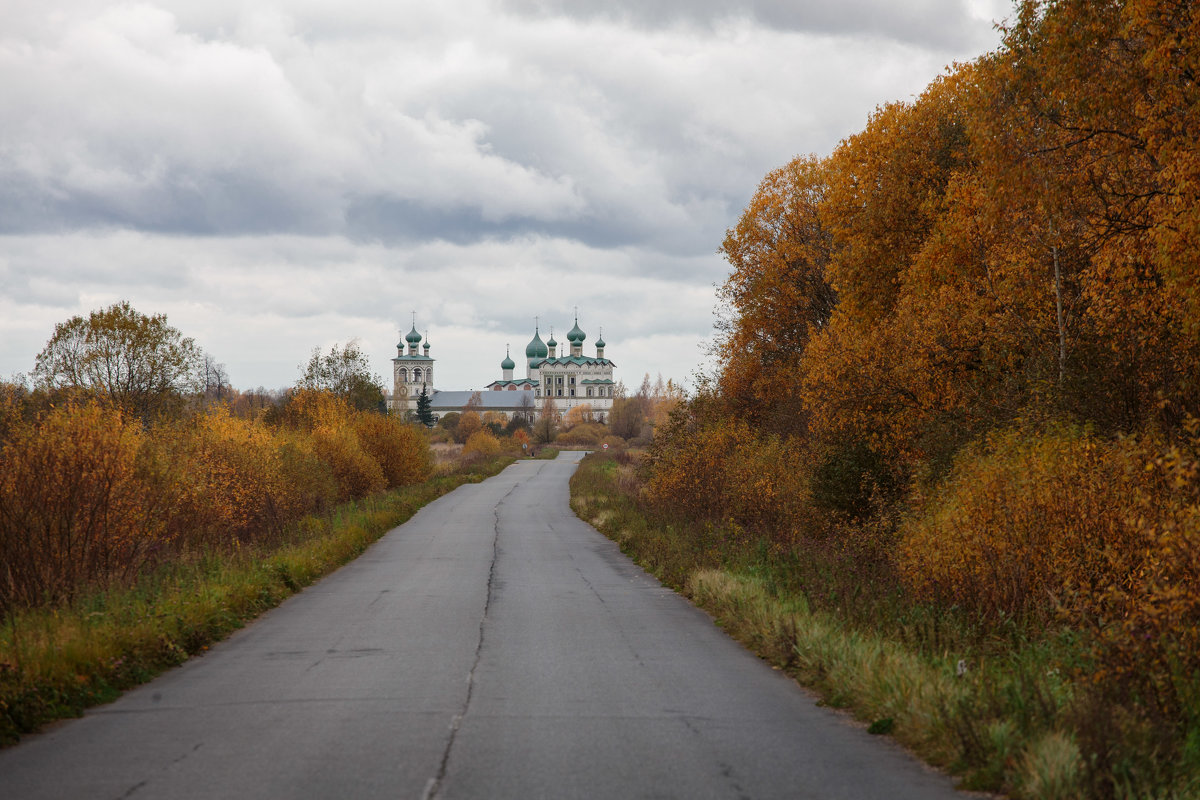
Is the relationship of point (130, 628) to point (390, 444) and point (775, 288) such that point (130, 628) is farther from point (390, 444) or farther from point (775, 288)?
point (390, 444)

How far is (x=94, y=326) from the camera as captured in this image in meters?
46.7

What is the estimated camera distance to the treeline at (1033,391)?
797 cm

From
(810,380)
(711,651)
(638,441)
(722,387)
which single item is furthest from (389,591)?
(638,441)

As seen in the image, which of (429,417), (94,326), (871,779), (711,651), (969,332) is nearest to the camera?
(871,779)

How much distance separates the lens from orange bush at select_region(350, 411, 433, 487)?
45.4m

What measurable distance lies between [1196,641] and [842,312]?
2084cm

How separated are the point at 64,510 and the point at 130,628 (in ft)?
12.0

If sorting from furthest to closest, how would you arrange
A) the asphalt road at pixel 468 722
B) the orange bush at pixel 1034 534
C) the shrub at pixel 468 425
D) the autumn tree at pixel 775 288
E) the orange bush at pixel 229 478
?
the shrub at pixel 468 425
the autumn tree at pixel 775 288
the orange bush at pixel 229 478
the orange bush at pixel 1034 534
the asphalt road at pixel 468 722

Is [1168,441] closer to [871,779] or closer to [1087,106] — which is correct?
[1087,106]

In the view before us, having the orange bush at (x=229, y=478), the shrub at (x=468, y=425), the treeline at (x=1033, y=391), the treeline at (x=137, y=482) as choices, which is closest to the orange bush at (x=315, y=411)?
the treeline at (x=137, y=482)

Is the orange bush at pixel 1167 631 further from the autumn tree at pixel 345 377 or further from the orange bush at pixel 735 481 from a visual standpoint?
the autumn tree at pixel 345 377

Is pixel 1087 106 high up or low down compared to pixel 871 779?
up

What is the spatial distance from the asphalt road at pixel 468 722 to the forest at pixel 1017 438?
0.89m

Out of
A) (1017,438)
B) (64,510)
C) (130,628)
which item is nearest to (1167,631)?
(1017,438)
